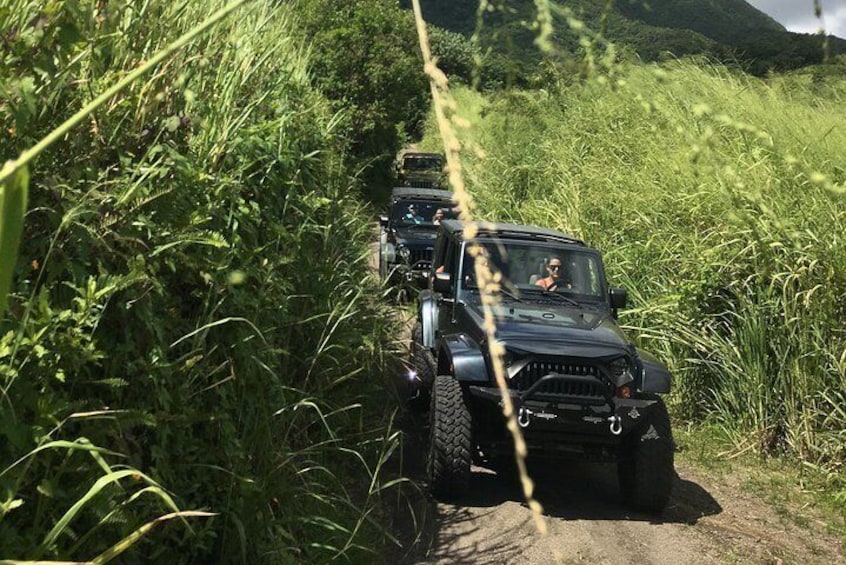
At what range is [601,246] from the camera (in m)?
10.5

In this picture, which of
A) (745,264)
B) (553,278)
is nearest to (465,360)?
(553,278)

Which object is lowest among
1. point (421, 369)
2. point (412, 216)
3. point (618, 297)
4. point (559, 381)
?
point (412, 216)

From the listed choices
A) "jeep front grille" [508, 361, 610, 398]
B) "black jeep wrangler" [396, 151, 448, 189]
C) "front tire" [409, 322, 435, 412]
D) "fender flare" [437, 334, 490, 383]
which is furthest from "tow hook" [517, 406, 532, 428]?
"black jeep wrangler" [396, 151, 448, 189]

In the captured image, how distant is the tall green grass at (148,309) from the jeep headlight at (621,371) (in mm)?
2338

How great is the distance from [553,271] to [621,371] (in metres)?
1.33

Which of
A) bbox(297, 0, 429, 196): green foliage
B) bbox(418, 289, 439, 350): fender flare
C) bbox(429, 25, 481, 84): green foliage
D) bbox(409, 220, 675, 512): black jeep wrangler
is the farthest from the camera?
bbox(297, 0, 429, 196): green foliage

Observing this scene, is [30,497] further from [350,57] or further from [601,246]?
[350,57]

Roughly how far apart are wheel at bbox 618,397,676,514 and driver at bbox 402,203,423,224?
9.10m

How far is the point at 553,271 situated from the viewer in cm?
723

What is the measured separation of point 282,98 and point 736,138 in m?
5.32

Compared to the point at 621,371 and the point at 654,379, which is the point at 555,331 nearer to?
the point at 621,371

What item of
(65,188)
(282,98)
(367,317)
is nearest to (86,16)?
(65,188)

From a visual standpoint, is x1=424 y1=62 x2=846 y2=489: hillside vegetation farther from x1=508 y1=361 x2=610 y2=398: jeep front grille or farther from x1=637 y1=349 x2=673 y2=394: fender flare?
x1=508 y1=361 x2=610 y2=398: jeep front grille

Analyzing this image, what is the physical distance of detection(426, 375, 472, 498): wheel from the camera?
578cm
